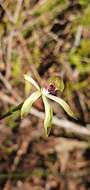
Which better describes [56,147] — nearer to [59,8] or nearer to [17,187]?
[17,187]

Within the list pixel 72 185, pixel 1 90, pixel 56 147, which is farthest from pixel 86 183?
pixel 1 90

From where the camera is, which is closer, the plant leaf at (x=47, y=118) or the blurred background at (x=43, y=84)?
the plant leaf at (x=47, y=118)

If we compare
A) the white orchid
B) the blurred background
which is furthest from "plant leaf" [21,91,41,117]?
the blurred background

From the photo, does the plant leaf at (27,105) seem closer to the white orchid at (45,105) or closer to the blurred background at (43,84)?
the white orchid at (45,105)

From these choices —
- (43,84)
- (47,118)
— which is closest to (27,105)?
(47,118)

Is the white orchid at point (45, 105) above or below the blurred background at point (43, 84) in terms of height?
below

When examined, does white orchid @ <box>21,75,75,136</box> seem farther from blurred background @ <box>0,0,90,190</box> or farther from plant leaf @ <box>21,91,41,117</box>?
blurred background @ <box>0,0,90,190</box>

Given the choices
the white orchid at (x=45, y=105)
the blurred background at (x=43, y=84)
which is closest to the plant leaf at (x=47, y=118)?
the white orchid at (x=45, y=105)

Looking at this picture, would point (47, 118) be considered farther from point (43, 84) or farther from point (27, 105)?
point (43, 84)
